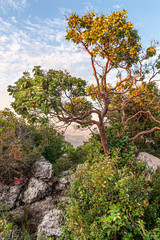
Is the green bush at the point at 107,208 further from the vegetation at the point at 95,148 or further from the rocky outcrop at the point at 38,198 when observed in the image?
the rocky outcrop at the point at 38,198

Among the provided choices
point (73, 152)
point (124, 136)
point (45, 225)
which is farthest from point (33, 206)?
point (73, 152)

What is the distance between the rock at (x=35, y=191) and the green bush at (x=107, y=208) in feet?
8.27

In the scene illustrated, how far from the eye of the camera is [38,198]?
6.14 metres

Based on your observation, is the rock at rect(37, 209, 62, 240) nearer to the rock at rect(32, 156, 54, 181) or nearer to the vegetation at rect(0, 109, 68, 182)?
the rock at rect(32, 156, 54, 181)

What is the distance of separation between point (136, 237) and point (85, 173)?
6.24 ft

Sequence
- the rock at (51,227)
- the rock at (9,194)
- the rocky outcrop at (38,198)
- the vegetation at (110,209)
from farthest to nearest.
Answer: the rock at (9,194), the rocky outcrop at (38,198), the rock at (51,227), the vegetation at (110,209)

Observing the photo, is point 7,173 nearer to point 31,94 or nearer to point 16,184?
point 16,184

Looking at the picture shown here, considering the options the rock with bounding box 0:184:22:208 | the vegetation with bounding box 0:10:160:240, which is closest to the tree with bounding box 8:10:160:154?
the vegetation with bounding box 0:10:160:240

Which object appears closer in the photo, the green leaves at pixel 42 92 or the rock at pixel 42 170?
the green leaves at pixel 42 92

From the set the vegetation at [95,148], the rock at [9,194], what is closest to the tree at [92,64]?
the vegetation at [95,148]

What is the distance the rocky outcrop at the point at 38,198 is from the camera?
5.09 metres

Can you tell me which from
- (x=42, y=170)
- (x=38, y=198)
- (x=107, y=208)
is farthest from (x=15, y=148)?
(x=107, y=208)

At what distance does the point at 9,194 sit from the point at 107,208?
4.47 metres

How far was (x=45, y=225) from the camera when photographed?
471cm
